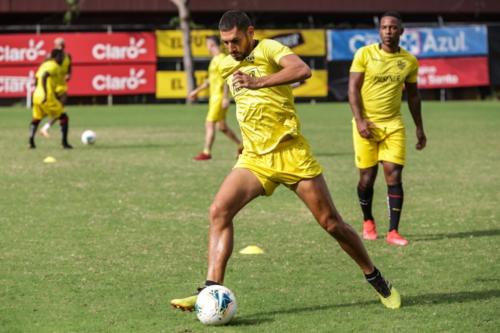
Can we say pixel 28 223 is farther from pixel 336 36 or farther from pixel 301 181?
pixel 336 36

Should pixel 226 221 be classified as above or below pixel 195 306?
above

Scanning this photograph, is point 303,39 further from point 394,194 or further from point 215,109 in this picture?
point 394,194

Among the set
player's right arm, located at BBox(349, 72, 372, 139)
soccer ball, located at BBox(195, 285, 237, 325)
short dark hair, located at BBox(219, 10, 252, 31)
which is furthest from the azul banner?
soccer ball, located at BBox(195, 285, 237, 325)

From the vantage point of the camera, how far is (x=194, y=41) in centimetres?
3722

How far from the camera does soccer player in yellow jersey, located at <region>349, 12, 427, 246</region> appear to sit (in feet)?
34.1

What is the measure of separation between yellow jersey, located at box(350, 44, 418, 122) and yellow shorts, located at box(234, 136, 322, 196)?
3.25 m

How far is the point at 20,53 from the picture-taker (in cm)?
3541

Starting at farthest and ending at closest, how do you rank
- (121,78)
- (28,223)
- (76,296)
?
(121,78), (28,223), (76,296)

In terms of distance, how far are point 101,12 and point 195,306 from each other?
35.4m

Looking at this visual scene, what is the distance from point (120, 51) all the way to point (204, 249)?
1064 inches

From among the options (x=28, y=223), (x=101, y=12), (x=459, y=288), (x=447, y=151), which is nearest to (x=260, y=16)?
(x=101, y=12)

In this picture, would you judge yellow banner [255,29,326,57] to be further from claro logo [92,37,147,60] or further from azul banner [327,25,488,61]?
claro logo [92,37,147,60]

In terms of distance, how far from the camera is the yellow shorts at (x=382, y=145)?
1046 centimetres

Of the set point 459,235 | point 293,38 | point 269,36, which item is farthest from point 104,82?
point 459,235
